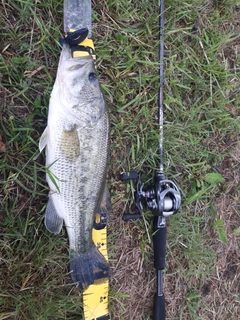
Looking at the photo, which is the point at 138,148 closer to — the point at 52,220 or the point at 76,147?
the point at 76,147

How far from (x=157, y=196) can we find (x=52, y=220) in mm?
829

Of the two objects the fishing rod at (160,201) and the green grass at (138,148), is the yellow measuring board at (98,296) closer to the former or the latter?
the green grass at (138,148)

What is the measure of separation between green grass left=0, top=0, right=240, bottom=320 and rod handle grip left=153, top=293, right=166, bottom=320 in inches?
4.4

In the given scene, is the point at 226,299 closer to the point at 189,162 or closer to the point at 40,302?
the point at 189,162

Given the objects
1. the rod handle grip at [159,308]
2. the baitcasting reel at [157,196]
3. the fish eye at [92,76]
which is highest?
the fish eye at [92,76]

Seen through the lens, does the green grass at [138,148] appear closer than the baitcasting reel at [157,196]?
Yes

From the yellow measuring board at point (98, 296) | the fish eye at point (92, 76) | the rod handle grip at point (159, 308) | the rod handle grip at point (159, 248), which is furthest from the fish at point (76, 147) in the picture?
the rod handle grip at point (159, 308)

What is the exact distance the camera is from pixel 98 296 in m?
2.50

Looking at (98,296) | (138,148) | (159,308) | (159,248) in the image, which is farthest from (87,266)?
(138,148)

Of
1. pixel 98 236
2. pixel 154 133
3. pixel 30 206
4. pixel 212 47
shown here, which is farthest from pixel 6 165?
pixel 212 47

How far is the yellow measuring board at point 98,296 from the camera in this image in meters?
2.47

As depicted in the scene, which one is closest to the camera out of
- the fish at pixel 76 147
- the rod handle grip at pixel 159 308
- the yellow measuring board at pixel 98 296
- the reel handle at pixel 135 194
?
the fish at pixel 76 147

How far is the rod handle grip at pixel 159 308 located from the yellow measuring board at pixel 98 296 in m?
0.42

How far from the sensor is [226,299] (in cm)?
318
